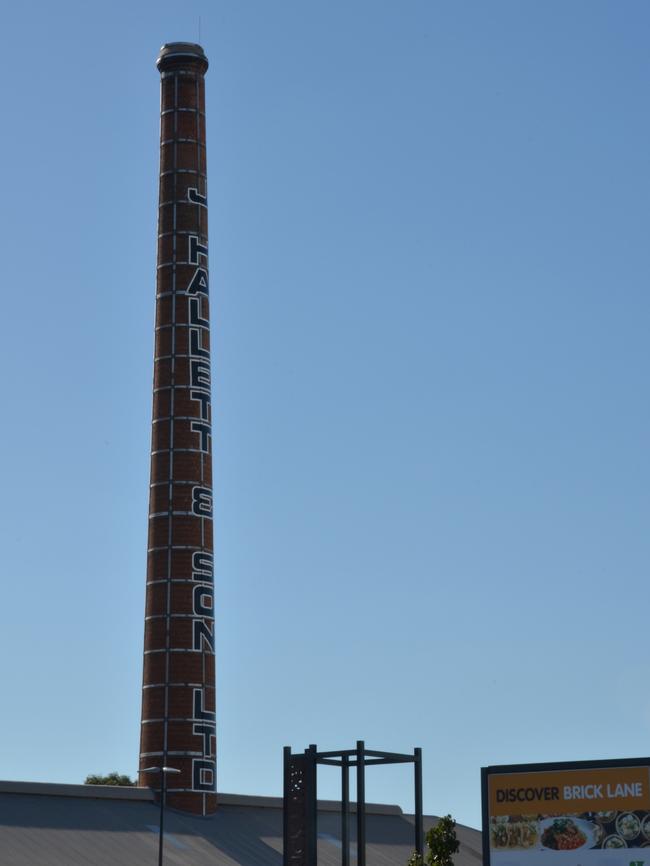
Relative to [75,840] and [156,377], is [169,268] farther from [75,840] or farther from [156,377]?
[75,840]

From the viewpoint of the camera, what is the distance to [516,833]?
46375 mm

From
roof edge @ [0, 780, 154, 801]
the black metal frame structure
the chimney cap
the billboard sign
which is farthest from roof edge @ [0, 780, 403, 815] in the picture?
the chimney cap

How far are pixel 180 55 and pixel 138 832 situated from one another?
1338 inches

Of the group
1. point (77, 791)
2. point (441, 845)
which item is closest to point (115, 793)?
point (77, 791)

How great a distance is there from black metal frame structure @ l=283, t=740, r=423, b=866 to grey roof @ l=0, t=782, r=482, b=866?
319 inches

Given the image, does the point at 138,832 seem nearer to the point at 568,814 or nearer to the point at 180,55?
the point at 568,814

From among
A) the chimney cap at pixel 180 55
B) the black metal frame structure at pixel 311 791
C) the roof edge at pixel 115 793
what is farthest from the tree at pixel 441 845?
the chimney cap at pixel 180 55

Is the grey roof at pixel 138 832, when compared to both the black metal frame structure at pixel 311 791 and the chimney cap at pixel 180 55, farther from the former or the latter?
the chimney cap at pixel 180 55

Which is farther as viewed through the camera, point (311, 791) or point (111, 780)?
point (111, 780)

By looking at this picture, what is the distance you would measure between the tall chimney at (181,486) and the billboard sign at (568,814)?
867 inches

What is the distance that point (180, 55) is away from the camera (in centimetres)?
7450

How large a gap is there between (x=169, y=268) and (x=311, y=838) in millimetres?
28948

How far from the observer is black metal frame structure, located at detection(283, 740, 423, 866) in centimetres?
5081

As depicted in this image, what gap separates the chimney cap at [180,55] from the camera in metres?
74.5
